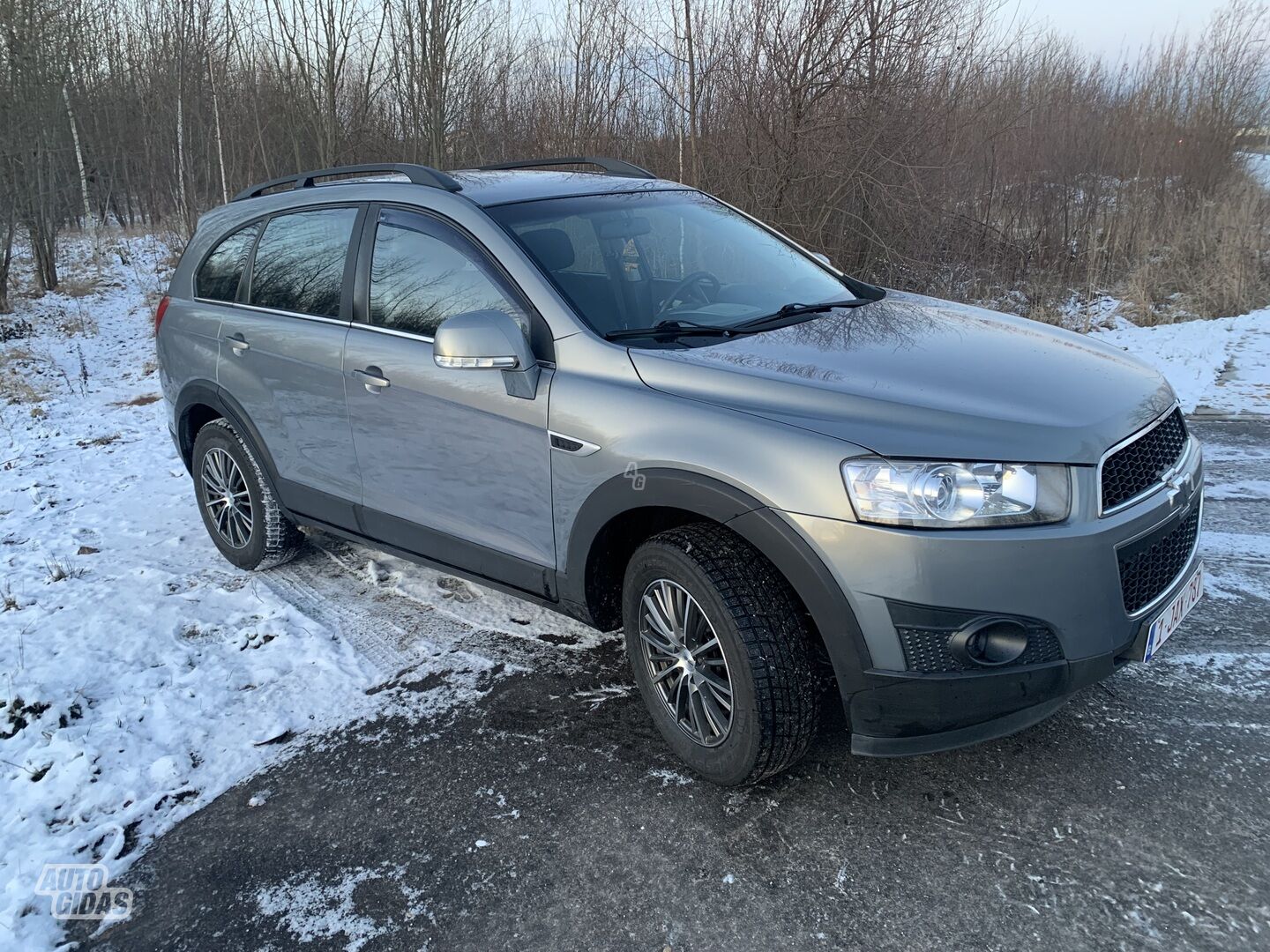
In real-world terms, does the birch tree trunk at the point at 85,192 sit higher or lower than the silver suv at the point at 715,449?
higher

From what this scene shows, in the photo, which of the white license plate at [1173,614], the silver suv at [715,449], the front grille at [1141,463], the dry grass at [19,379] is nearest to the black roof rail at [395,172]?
the silver suv at [715,449]

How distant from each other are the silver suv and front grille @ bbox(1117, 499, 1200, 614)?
0.03 ft

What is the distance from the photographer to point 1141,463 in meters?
2.60

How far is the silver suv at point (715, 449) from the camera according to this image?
234 centimetres

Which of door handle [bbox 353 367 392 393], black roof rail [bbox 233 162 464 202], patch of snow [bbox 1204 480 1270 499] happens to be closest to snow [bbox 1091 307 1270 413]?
patch of snow [bbox 1204 480 1270 499]

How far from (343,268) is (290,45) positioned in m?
10.9

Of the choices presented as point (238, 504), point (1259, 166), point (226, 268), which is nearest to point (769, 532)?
point (238, 504)

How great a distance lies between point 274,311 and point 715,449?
256 cm

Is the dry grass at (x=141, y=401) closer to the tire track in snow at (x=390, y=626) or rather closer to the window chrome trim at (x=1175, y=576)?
the tire track in snow at (x=390, y=626)

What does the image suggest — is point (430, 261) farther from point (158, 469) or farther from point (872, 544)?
point (158, 469)

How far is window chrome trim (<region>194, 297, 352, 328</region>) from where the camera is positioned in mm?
3836

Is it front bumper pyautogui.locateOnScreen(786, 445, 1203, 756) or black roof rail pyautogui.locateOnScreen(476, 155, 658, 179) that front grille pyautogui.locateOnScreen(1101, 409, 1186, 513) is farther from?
black roof rail pyautogui.locateOnScreen(476, 155, 658, 179)

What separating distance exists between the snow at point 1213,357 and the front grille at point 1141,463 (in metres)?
4.32

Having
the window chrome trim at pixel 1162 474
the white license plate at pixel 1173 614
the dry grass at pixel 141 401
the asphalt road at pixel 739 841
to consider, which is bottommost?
the asphalt road at pixel 739 841
